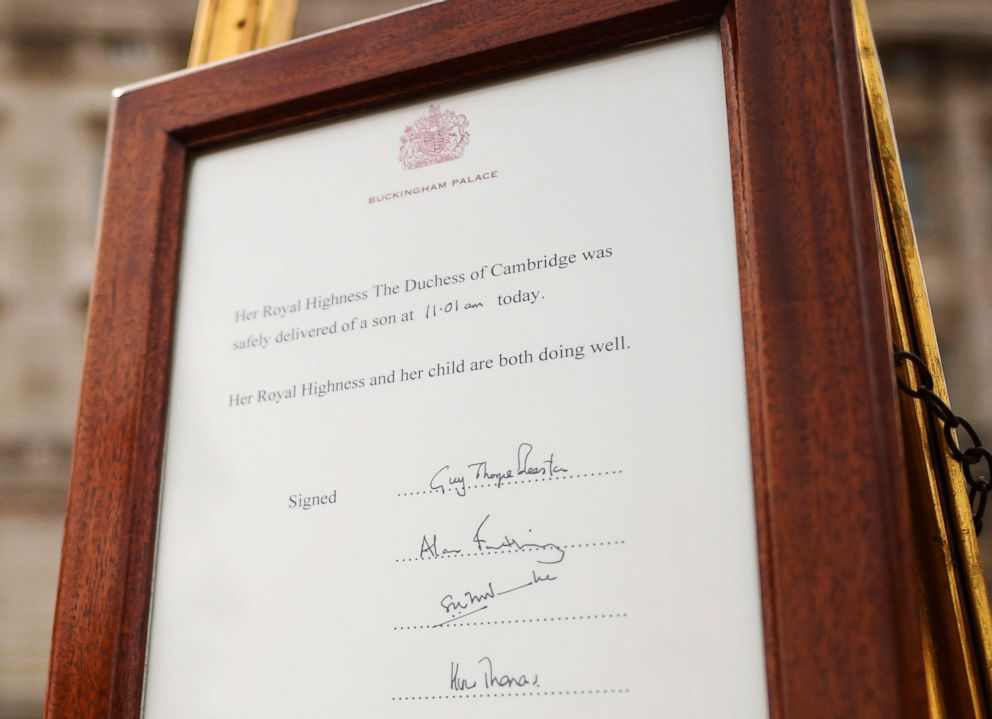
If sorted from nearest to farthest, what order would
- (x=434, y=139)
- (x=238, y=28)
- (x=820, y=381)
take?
(x=820, y=381)
(x=434, y=139)
(x=238, y=28)

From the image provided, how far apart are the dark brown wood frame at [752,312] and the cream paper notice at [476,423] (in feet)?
0.05

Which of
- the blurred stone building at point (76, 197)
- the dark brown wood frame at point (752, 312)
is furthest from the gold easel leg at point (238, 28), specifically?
the blurred stone building at point (76, 197)

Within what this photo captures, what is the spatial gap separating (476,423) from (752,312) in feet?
0.48

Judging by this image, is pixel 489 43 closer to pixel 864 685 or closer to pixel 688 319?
pixel 688 319

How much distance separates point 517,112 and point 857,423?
25 centimetres

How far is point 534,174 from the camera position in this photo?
0.55 m

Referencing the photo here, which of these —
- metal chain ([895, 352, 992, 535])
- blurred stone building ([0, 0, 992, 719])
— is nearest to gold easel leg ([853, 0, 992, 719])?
metal chain ([895, 352, 992, 535])

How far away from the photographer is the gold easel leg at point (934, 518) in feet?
1.63

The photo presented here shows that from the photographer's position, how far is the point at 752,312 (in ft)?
1.51

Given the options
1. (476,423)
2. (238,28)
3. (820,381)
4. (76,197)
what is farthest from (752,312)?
(76,197)

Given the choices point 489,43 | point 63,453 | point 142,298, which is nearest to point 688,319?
point 489,43
